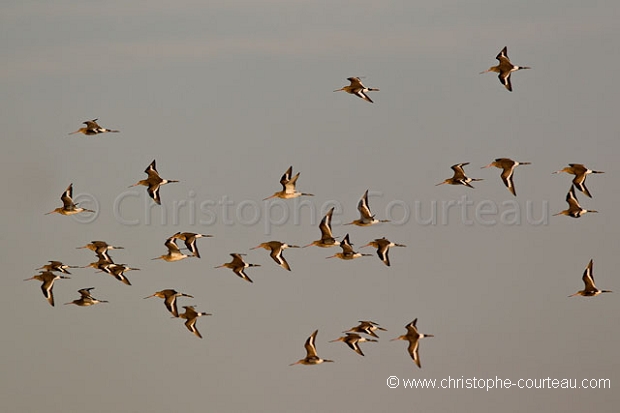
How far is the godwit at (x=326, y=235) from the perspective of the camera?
5331cm

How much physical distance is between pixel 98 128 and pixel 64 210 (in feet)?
10.1

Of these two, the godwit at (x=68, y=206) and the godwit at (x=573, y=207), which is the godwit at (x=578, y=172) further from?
the godwit at (x=68, y=206)

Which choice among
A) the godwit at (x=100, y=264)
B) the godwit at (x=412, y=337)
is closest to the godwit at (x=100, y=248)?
the godwit at (x=100, y=264)

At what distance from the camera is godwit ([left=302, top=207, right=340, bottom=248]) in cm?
5331

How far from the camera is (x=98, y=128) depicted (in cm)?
5388

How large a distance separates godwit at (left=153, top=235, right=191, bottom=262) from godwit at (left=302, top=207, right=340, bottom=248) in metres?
4.52

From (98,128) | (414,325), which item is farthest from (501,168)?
(98,128)

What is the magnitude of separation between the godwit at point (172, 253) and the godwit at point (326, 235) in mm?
4515

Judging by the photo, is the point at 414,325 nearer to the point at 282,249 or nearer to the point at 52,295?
the point at 282,249

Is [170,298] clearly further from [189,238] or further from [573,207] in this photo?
Answer: [573,207]

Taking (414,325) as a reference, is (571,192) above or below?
above

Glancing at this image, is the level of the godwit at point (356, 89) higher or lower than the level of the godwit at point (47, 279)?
higher

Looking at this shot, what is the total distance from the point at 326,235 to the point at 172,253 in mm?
5269

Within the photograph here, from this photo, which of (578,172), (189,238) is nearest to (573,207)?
(578,172)
